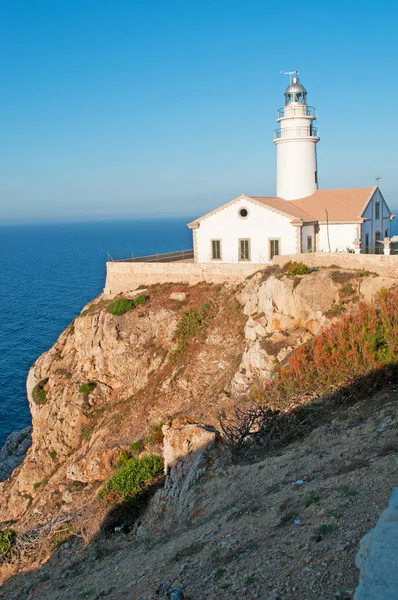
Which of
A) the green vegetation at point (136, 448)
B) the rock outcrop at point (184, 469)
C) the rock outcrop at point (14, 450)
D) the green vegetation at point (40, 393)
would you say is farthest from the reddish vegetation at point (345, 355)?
the rock outcrop at point (14, 450)

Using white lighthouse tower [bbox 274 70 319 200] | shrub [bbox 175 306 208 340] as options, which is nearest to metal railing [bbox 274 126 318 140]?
white lighthouse tower [bbox 274 70 319 200]

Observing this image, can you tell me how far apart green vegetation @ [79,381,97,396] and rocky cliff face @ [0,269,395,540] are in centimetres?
4

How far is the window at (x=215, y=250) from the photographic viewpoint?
105 ft

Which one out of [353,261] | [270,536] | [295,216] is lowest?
[270,536]

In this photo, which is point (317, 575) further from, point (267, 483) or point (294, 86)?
point (294, 86)

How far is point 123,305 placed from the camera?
29.1 metres

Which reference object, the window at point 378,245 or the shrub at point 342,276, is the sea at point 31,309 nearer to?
the shrub at point 342,276

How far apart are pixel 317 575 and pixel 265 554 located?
121 centimetres

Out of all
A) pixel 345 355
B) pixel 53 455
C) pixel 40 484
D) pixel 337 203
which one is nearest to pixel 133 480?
pixel 345 355

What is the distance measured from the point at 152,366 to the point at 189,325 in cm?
298

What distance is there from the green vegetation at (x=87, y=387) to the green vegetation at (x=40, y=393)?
3.03 metres

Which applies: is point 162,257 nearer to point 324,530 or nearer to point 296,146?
point 296,146

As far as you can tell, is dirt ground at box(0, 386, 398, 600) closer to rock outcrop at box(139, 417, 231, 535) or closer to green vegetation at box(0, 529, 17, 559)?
rock outcrop at box(139, 417, 231, 535)

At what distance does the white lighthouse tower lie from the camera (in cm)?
3441
